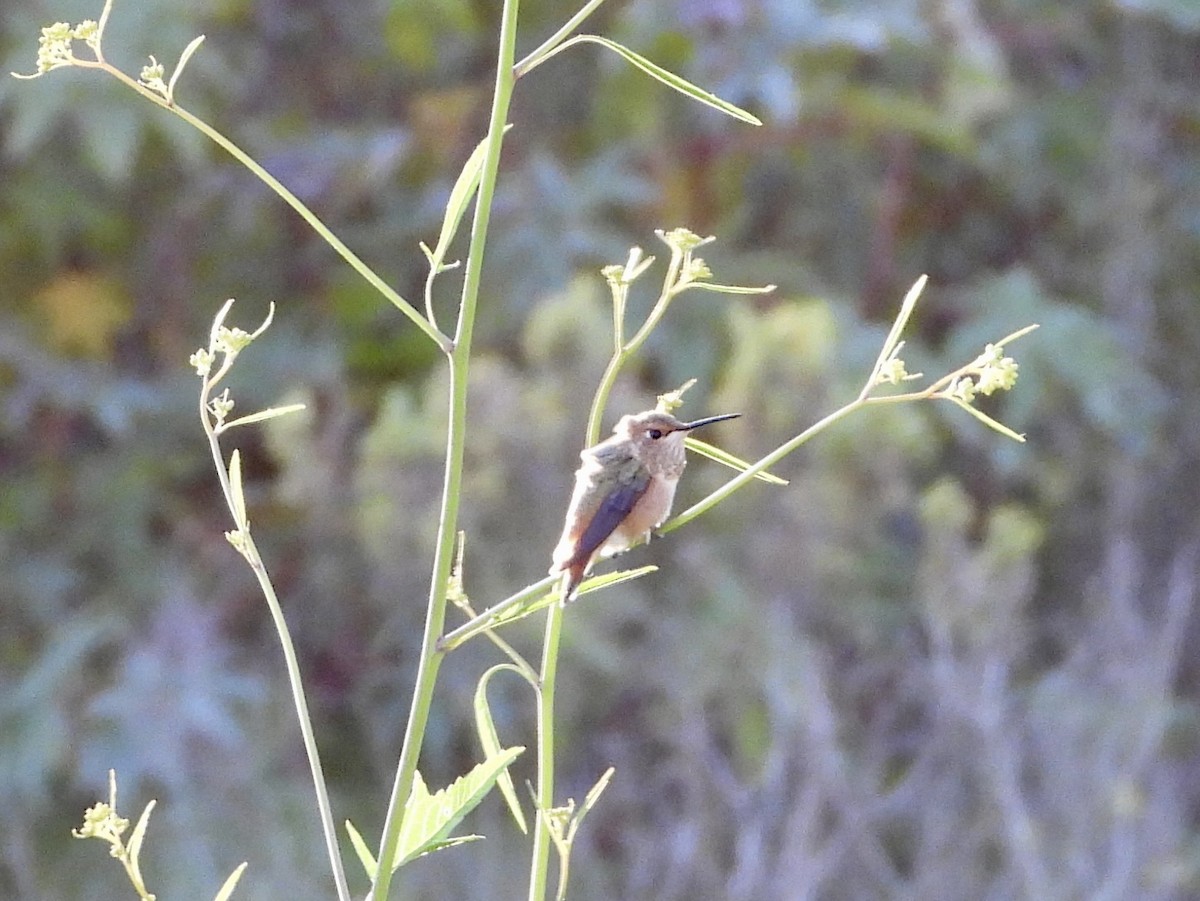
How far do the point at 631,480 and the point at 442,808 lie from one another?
2.11ft

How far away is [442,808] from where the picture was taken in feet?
3.03

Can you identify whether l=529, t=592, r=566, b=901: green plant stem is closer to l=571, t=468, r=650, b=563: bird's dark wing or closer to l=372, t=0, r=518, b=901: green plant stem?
l=372, t=0, r=518, b=901: green plant stem

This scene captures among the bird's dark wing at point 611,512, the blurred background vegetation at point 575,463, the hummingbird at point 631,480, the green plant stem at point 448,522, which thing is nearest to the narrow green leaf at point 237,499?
the green plant stem at point 448,522

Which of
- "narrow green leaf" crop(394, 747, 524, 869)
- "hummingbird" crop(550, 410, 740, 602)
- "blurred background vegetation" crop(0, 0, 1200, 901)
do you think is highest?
"narrow green leaf" crop(394, 747, 524, 869)

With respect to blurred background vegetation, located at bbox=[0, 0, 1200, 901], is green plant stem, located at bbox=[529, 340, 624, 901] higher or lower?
higher

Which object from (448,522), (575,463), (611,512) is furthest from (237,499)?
(575,463)

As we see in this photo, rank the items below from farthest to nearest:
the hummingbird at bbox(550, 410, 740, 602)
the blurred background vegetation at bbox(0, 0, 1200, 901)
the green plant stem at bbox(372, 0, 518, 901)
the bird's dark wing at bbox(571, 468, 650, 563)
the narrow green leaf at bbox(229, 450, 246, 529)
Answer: the blurred background vegetation at bbox(0, 0, 1200, 901) < the hummingbird at bbox(550, 410, 740, 602) < the bird's dark wing at bbox(571, 468, 650, 563) < the narrow green leaf at bbox(229, 450, 246, 529) < the green plant stem at bbox(372, 0, 518, 901)

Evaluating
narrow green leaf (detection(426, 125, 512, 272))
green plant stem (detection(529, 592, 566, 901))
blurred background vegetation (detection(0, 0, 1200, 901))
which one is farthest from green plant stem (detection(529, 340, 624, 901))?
blurred background vegetation (detection(0, 0, 1200, 901))

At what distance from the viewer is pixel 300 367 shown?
14.3 feet

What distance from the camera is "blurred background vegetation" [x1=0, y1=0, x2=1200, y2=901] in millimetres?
3777

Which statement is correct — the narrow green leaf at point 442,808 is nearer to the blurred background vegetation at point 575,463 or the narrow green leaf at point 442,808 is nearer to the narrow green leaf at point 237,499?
the narrow green leaf at point 237,499

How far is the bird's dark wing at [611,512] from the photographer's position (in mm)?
1336

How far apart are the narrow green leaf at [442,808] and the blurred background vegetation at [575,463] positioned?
2.57 metres

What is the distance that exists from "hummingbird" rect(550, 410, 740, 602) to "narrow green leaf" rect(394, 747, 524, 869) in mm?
500
